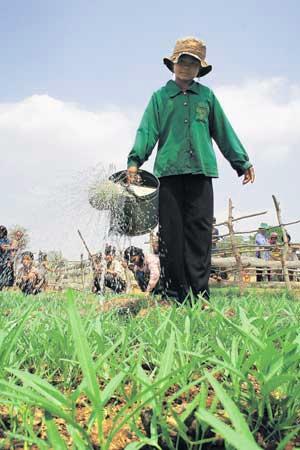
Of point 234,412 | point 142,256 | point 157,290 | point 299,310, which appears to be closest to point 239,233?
point 142,256

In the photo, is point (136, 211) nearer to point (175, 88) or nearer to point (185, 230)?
point (185, 230)

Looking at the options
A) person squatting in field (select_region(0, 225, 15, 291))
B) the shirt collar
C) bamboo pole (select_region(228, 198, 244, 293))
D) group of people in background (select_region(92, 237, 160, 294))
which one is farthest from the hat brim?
bamboo pole (select_region(228, 198, 244, 293))

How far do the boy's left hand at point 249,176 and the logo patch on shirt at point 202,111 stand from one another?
20.8 inches

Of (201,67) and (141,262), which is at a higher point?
(201,67)

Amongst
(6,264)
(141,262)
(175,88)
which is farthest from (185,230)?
(141,262)

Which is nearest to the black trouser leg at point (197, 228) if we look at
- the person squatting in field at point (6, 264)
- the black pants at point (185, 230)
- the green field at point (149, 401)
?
the black pants at point (185, 230)

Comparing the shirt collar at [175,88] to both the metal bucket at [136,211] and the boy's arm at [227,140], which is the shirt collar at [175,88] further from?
the metal bucket at [136,211]

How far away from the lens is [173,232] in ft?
12.2

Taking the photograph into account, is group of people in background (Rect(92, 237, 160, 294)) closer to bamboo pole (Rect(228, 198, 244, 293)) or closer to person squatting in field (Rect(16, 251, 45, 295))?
person squatting in field (Rect(16, 251, 45, 295))

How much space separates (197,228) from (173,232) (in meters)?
0.18

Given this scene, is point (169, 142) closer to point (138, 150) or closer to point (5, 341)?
point (138, 150)

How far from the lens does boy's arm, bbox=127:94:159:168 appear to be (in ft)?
12.1

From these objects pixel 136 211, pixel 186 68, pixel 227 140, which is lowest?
pixel 136 211

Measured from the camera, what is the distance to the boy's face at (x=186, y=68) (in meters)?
3.66
